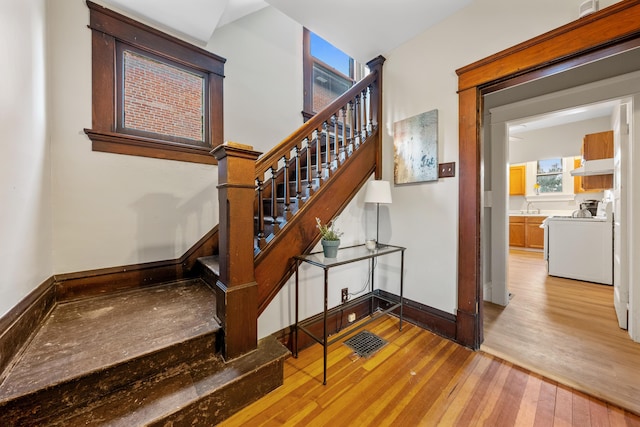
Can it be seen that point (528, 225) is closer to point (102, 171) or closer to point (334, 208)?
point (334, 208)

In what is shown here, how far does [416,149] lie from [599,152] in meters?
3.35

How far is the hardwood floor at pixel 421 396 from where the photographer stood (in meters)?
1.31

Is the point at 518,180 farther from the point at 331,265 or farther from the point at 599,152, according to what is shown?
the point at 331,265

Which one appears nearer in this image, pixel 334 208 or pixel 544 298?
pixel 334 208

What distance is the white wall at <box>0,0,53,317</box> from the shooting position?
1217 millimetres

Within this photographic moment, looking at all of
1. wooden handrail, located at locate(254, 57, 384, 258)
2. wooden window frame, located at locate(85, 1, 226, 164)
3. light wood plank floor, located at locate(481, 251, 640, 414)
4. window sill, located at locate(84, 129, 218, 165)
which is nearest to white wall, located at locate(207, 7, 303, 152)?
wooden window frame, located at locate(85, 1, 226, 164)

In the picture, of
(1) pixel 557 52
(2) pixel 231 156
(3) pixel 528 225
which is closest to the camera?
(2) pixel 231 156

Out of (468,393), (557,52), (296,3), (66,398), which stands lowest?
(468,393)

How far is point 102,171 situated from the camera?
2.02 m

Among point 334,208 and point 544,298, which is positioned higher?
point 334,208

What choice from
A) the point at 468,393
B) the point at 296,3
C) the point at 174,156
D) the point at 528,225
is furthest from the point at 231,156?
the point at 528,225

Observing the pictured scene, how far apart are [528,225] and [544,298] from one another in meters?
3.98

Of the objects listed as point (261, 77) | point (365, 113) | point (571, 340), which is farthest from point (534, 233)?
point (261, 77)

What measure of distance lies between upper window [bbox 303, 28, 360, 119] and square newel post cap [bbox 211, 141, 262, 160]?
7.59ft
